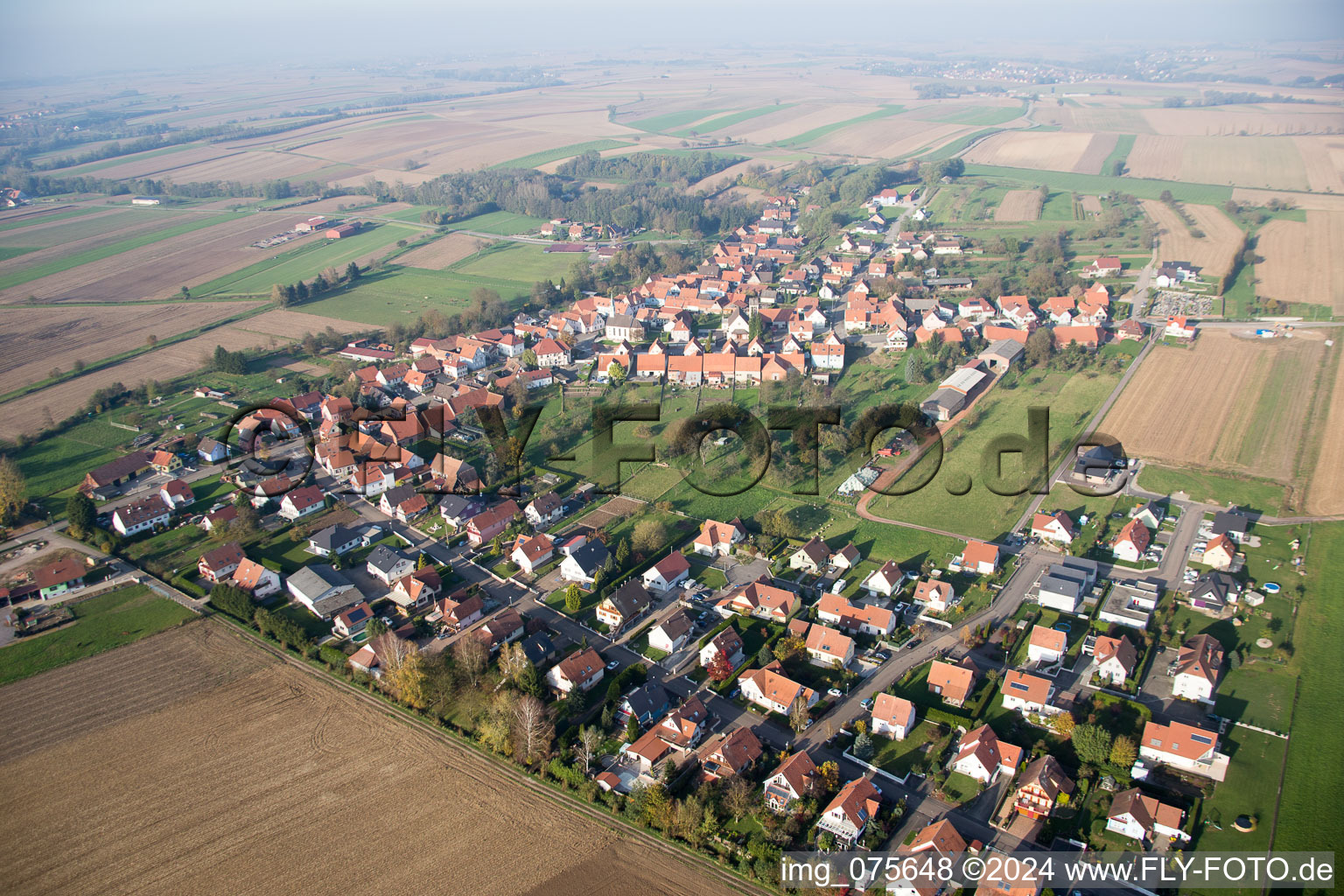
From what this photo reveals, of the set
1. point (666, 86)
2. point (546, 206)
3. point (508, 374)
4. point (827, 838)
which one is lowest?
point (827, 838)

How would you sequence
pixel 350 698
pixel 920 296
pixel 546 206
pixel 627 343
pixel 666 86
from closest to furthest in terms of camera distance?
pixel 350 698 → pixel 627 343 → pixel 920 296 → pixel 546 206 → pixel 666 86

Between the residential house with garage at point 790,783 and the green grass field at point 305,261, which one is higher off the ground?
the green grass field at point 305,261

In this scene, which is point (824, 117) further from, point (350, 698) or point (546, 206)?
point (350, 698)

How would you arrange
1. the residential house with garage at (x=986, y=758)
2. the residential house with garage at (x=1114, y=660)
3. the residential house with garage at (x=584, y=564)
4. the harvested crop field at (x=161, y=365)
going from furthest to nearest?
the harvested crop field at (x=161, y=365)
the residential house with garage at (x=584, y=564)
the residential house with garage at (x=1114, y=660)
the residential house with garage at (x=986, y=758)

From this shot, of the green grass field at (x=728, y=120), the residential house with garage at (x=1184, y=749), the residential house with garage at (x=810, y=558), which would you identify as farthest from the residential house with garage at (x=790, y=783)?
the green grass field at (x=728, y=120)

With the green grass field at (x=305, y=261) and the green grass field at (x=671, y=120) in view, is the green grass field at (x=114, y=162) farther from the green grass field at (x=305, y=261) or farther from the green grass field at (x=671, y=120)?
the green grass field at (x=671, y=120)

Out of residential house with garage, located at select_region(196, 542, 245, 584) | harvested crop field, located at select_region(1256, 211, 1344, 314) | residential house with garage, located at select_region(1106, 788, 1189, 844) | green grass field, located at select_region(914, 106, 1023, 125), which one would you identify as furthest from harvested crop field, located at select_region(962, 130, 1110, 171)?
residential house with garage, located at select_region(196, 542, 245, 584)

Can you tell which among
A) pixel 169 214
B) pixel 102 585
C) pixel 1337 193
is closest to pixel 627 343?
pixel 102 585
